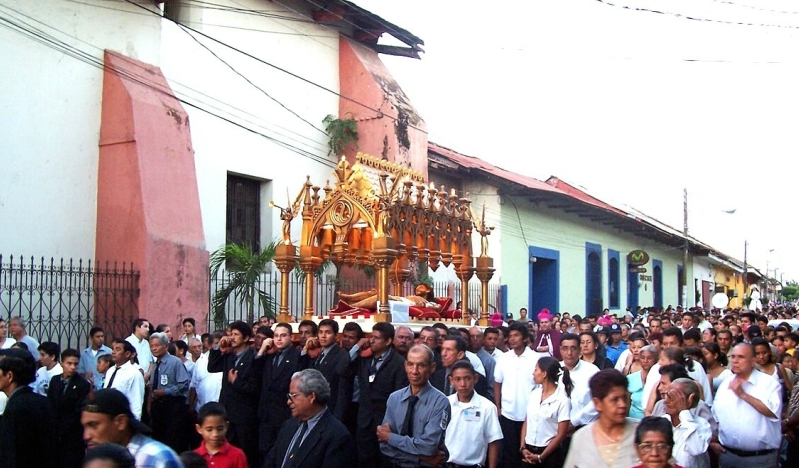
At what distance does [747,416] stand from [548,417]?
1.60 m

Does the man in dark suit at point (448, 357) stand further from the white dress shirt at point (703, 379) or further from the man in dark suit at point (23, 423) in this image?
the man in dark suit at point (23, 423)

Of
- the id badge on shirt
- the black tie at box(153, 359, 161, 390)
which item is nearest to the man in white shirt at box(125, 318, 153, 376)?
the black tie at box(153, 359, 161, 390)

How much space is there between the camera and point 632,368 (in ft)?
30.4

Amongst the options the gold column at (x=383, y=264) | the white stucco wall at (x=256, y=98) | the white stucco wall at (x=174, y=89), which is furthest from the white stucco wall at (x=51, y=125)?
the gold column at (x=383, y=264)

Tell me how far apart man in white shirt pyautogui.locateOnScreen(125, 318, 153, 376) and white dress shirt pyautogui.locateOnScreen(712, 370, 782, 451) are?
280 inches

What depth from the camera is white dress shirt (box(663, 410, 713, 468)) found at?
5883 millimetres

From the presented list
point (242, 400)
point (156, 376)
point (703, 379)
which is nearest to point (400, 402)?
point (242, 400)

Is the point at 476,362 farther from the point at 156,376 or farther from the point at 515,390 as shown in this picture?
the point at 156,376

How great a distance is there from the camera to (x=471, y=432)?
6.54 meters

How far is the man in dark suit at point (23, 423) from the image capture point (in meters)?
5.97

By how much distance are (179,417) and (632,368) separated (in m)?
5.17

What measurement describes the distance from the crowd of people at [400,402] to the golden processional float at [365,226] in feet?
4.13

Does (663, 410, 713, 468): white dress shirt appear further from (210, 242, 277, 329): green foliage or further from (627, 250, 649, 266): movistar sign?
(627, 250, 649, 266): movistar sign

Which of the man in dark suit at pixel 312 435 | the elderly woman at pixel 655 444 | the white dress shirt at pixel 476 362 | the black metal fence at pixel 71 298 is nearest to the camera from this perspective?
the elderly woman at pixel 655 444
